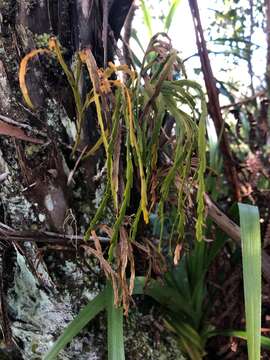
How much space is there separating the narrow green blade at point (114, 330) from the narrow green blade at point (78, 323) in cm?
1

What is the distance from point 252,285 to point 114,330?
187 mm

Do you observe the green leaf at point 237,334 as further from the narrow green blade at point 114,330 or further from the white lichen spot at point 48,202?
the white lichen spot at point 48,202

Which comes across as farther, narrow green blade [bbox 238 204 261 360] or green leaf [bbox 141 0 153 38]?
green leaf [bbox 141 0 153 38]

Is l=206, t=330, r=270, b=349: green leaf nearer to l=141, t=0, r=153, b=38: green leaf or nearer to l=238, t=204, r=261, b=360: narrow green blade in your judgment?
l=238, t=204, r=261, b=360: narrow green blade

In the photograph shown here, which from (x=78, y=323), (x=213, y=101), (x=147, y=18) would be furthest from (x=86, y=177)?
(x=147, y=18)

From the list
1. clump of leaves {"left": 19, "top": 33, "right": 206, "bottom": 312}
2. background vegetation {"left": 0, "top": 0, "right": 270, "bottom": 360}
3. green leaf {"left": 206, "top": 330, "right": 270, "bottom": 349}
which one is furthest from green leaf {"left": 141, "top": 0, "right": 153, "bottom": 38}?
green leaf {"left": 206, "top": 330, "right": 270, "bottom": 349}

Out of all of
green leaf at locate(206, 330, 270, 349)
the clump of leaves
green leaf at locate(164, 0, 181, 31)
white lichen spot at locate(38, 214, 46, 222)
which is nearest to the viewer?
the clump of leaves

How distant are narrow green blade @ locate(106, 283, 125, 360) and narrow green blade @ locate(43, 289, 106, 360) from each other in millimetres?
12

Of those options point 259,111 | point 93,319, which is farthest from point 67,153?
point 259,111

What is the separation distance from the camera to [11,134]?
59 cm

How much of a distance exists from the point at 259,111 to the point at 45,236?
632mm

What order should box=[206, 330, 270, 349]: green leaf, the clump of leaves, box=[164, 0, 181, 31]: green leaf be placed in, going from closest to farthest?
the clump of leaves < box=[206, 330, 270, 349]: green leaf < box=[164, 0, 181, 31]: green leaf

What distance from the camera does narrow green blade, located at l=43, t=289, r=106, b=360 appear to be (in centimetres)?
57

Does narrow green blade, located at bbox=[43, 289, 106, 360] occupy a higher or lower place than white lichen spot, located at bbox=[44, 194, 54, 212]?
lower
